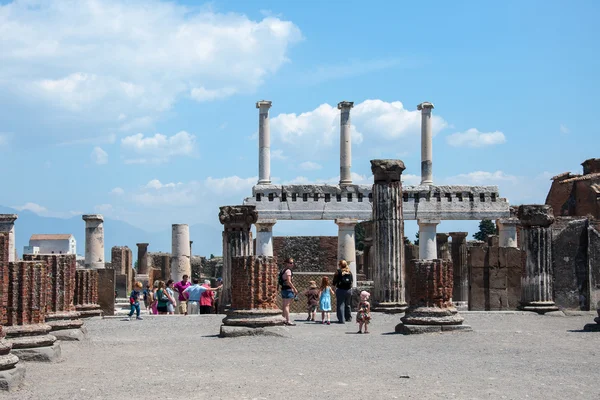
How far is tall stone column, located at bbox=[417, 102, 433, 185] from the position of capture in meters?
28.6

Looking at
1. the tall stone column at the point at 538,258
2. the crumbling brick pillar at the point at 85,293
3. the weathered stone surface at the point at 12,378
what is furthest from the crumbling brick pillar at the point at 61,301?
the tall stone column at the point at 538,258

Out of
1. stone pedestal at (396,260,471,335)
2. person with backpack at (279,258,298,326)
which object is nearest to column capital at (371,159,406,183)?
person with backpack at (279,258,298,326)

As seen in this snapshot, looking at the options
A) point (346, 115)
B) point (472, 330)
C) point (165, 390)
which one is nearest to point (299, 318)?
point (472, 330)

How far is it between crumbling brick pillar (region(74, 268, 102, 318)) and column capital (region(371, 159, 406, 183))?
6.44 m

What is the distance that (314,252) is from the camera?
121ft

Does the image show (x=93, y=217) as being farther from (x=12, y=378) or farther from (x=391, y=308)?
(x=12, y=378)

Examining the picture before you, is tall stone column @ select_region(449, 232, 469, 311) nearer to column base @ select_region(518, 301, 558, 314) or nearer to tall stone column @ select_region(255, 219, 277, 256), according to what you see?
tall stone column @ select_region(255, 219, 277, 256)

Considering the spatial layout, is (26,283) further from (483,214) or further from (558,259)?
(483,214)

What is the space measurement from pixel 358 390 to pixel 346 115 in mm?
19993

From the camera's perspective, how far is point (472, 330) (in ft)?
45.1

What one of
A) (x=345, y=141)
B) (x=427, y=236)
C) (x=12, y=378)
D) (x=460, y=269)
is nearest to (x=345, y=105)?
(x=345, y=141)

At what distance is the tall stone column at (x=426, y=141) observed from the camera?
93.8 ft

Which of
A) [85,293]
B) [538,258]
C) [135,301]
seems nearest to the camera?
[85,293]

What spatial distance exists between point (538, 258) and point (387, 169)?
3.82m
